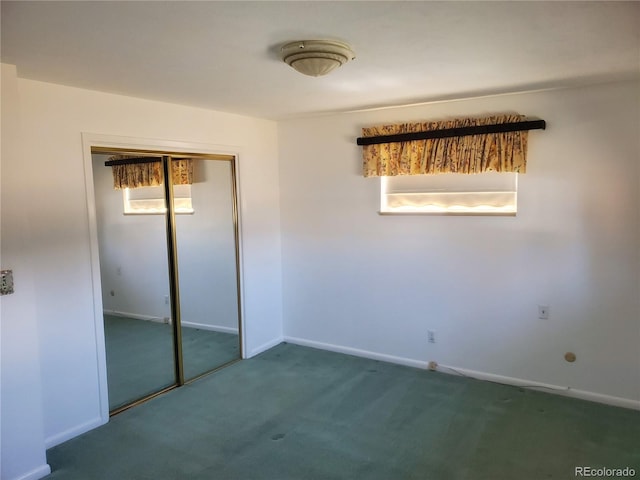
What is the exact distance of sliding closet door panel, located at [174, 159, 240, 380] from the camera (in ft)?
12.8

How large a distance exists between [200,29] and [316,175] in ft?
8.43

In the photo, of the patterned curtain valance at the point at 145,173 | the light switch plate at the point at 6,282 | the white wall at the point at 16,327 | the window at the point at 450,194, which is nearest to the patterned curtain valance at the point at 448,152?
the window at the point at 450,194

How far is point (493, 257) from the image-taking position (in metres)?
3.70

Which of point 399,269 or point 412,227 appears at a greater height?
point 412,227

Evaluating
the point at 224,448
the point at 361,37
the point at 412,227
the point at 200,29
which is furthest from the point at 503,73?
the point at 224,448

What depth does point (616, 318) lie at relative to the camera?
3.29 meters

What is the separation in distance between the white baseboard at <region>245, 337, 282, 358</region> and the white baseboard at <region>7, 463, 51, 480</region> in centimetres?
202

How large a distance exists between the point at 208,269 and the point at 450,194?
2.22 meters

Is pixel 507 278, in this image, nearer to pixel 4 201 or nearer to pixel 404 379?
pixel 404 379

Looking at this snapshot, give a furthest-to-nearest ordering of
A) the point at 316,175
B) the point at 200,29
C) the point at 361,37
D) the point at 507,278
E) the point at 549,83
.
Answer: the point at 316,175
the point at 507,278
the point at 549,83
the point at 361,37
the point at 200,29

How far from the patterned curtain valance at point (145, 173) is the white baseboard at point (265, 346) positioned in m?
1.76

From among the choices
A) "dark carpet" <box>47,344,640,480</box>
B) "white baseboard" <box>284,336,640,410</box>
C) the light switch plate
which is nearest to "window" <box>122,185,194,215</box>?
the light switch plate

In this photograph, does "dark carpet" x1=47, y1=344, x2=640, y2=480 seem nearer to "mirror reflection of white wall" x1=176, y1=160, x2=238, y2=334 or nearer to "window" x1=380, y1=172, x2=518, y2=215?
"mirror reflection of white wall" x1=176, y1=160, x2=238, y2=334

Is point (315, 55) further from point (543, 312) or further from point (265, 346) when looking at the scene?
point (265, 346)
